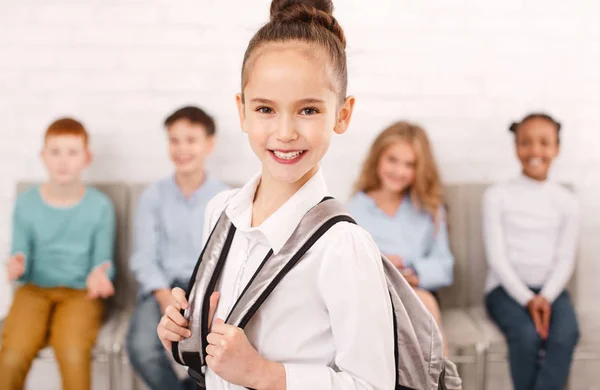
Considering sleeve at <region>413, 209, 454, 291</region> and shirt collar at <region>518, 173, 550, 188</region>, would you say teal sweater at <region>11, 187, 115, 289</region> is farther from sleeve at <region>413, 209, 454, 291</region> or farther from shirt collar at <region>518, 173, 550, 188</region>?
shirt collar at <region>518, 173, 550, 188</region>

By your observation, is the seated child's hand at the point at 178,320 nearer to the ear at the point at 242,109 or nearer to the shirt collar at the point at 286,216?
the shirt collar at the point at 286,216

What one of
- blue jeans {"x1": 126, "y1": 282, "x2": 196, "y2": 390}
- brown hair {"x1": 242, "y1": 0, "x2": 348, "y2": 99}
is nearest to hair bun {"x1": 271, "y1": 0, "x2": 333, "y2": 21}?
brown hair {"x1": 242, "y1": 0, "x2": 348, "y2": 99}

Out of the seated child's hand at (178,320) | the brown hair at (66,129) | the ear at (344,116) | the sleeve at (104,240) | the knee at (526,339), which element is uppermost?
the brown hair at (66,129)

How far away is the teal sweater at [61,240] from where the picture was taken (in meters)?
2.83

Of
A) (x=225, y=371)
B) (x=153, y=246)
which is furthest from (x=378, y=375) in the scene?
(x=153, y=246)

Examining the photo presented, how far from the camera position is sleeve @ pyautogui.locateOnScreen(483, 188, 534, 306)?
9.28 ft

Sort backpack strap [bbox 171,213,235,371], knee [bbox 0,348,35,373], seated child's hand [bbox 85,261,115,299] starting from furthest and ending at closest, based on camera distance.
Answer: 1. seated child's hand [bbox 85,261,115,299]
2. knee [bbox 0,348,35,373]
3. backpack strap [bbox 171,213,235,371]

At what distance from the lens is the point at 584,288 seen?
11.0 ft

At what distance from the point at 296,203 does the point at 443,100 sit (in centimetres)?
231

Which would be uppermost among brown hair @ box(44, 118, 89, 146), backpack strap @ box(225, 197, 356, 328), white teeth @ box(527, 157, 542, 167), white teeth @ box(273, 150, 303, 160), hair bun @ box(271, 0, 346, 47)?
A: hair bun @ box(271, 0, 346, 47)

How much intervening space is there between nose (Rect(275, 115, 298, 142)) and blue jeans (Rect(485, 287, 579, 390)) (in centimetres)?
198

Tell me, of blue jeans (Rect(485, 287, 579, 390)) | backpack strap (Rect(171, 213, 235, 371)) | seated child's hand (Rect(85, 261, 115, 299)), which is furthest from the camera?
seated child's hand (Rect(85, 261, 115, 299))

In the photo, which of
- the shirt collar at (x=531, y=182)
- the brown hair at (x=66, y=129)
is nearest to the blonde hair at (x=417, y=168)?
the shirt collar at (x=531, y=182)

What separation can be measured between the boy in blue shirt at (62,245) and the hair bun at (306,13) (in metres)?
1.91
